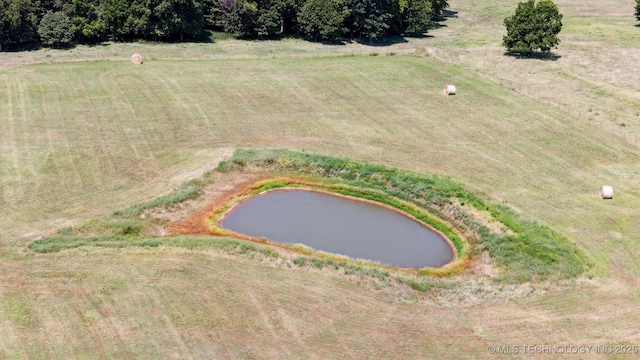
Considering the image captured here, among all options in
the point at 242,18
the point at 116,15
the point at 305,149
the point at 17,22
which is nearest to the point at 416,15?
the point at 242,18

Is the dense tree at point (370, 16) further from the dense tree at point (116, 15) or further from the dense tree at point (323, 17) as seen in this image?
the dense tree at point (116, 15)

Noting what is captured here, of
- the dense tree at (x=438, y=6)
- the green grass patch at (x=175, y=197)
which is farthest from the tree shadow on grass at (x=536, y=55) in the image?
the green grass patch at (x=175, y=197)

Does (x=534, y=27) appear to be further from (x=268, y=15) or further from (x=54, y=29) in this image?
(x=54, y=29)

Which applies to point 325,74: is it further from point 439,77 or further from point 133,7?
point 133,7

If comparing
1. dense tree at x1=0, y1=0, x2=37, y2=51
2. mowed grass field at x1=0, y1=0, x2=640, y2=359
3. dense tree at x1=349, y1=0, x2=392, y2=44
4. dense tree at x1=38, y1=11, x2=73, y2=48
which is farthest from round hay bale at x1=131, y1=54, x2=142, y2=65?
dense tree at x1=349, y1=0, x2=392, y2=44

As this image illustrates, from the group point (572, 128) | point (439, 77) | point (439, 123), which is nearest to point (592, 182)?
point (572, 128)
